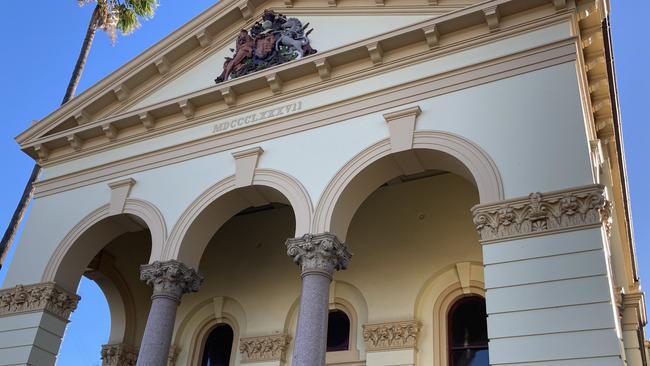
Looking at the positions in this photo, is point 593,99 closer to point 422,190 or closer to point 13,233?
point 422,190

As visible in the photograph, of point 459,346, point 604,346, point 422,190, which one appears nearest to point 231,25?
point 422,190

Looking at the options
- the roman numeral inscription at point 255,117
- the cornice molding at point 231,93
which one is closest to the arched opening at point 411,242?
the roman numeral inscription at point 255,117

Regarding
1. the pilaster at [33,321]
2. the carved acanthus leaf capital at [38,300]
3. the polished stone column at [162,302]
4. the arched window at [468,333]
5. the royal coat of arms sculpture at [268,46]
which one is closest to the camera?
the polished stone column at [162,302]

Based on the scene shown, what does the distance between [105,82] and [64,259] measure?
473 centimetres

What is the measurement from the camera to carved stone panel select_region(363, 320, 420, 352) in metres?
14.6

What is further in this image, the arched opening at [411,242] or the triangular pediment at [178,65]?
the triangular pediment at [178,65]

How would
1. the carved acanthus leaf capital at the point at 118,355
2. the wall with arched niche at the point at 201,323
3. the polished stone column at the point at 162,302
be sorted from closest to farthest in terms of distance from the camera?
1. the polished stone column at the point at 162,302
2. the wall with arched niche at the point at 201,323
3. the carved acanthus leaf capital at the point at 118,355

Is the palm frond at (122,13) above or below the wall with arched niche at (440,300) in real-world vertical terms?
above

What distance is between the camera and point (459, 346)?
1467 cm

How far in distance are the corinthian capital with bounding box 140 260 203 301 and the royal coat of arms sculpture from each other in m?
4.80

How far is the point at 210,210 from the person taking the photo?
14.6m

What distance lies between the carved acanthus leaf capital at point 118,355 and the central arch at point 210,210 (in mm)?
5476

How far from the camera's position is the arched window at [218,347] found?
17.7 m

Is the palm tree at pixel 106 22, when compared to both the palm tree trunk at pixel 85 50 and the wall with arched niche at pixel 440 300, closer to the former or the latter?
the palm tree trunk at pixel 85 50
